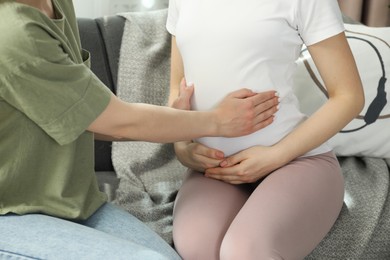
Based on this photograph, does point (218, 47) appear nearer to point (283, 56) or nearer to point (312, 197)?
point (283, 56)

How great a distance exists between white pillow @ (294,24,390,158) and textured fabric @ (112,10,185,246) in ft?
1.42

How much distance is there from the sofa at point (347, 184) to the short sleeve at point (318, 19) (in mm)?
467

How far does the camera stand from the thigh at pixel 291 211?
1396mm

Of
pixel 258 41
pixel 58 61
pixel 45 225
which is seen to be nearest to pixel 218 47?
pixel 258 41

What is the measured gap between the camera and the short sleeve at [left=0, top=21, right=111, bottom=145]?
122 centimetres

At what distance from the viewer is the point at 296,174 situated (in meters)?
1.57

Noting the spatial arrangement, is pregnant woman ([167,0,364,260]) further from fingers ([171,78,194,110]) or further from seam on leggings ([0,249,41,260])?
seam on leggings ([0,249,41,260])

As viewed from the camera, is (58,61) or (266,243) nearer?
(58,61)

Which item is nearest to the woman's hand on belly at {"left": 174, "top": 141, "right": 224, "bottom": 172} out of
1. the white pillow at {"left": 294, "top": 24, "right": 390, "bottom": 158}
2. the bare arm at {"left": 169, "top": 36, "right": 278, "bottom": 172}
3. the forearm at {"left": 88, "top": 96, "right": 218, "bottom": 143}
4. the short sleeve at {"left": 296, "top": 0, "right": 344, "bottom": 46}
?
the bare arm at {"left": 169, "top": 36, "right": 278, "bottom": 172}

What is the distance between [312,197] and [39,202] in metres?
0.59

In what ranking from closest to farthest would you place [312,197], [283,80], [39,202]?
[39,202], [312,197], [283,80]

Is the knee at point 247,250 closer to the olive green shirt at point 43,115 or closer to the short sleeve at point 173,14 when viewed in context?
the olive green shirt at point 43,115

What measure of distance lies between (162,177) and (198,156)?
432 millimetres

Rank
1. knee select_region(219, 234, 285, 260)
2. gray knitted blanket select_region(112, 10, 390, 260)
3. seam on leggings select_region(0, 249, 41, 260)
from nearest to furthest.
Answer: seam on leggings select_region(0, 249, 41, 260), knee select_region(219, 234, 285, 260), gray knitted blanket select_region(112, 10, 390, 260)
